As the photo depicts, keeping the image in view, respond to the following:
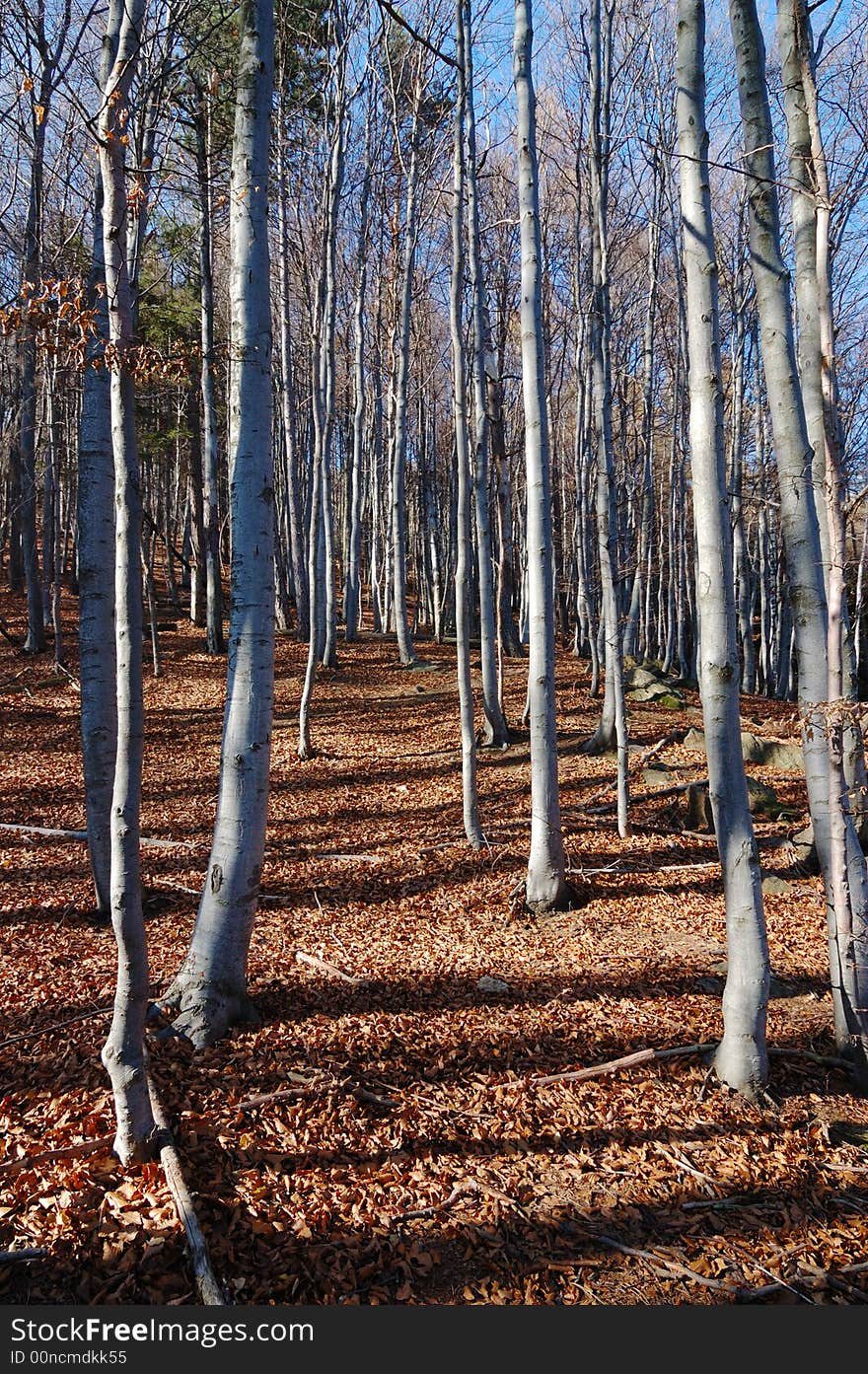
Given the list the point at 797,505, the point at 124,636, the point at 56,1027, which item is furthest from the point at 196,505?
the point at 124,636

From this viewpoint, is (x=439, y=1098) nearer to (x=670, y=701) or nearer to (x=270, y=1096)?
(x=270, y=1096)

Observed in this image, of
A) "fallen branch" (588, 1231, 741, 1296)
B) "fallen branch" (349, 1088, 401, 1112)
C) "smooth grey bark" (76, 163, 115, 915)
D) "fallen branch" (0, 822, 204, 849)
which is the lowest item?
"fallen branch" (588, 1231, 741, 1296)

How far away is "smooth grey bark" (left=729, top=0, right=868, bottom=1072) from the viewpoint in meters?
3.86

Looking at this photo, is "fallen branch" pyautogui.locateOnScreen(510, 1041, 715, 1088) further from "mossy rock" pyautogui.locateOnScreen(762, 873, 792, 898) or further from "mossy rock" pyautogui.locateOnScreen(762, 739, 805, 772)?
"mossy rock" pyautogui.locateOnScreen(762, 739, 805, 772)

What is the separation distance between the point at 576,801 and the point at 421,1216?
5988mm

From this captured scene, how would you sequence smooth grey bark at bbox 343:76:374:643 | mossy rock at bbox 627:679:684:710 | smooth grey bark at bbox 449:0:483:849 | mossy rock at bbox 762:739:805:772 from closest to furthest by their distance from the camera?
smooth grey bark at bbox 449:0:483:849
mossy rock at bbox 762:739:805:772
mossy rock at bbox 627:679:684:710
smooth grey bark at bbox 343:76:374:643

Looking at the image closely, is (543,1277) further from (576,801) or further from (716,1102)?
(576,801)

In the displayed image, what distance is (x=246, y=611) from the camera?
4.06 m

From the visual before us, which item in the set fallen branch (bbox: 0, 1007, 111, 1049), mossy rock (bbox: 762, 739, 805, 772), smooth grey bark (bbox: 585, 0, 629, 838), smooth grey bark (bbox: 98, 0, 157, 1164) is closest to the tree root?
fallen branch (bbox: 0, 1007, 111, 1049)

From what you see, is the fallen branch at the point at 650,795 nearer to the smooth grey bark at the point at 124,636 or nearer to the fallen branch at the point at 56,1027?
the fallen branch at the point at 56,1027

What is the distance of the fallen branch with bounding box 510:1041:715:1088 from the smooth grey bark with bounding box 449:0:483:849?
3.38 meters

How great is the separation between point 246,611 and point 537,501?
2801 mm

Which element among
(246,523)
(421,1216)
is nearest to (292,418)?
(246,523)

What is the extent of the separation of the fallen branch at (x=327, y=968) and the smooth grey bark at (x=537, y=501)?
72.7 inches
